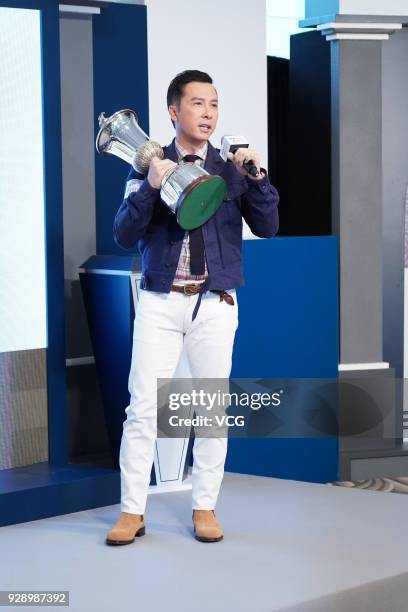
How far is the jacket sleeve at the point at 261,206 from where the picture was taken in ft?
11.3

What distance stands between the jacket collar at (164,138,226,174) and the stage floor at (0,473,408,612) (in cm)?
117

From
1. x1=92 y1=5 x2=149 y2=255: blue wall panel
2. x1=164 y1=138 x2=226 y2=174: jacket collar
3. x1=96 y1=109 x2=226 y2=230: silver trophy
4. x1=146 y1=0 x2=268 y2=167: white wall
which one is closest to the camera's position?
x1=96 y1=109 x2=226 y2=230: silver trophy

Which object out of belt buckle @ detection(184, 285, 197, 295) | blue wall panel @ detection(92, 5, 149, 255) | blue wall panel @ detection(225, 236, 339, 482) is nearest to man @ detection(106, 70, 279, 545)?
belt buckle @ detection(184, 285, 197, 295)

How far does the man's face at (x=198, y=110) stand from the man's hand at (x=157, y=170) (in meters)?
0.14

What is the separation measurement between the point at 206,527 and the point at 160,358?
561mm

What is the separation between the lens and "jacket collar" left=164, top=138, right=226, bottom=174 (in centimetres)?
353

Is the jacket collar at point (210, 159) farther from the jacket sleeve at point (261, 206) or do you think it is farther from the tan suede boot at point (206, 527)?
the tan suede boot at point (206, 527)

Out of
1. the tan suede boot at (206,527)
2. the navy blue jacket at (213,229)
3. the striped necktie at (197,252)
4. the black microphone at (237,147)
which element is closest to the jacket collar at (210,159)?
the navy blue jacket at (213,229)

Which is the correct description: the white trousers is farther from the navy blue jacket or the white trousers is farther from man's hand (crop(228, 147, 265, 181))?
man's hand (crop(228, 147, 265, 181))

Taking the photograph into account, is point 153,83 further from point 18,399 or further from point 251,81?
point 18,399

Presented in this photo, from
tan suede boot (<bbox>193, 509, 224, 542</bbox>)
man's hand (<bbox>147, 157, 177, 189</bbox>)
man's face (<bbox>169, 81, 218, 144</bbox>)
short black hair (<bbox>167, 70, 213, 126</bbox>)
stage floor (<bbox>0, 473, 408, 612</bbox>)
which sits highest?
short black hair (<bbox>167, 70, 213, 126</bbox>)

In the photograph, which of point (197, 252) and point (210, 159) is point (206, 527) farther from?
point (210, 159)

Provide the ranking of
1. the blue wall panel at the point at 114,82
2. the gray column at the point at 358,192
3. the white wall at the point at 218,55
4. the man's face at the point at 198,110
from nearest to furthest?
the man's face at the point at 198,110
the blue wall panel at the point at 114,82
the white wall at the point at 218,55
the gray column at the point at 358,192

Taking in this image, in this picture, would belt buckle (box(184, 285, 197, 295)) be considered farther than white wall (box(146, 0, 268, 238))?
No
